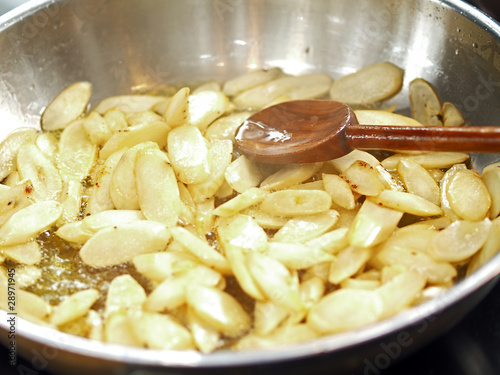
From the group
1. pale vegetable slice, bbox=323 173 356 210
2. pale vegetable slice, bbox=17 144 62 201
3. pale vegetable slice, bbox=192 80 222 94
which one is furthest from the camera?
pale vegetable slice, bbox=192 80 222 94

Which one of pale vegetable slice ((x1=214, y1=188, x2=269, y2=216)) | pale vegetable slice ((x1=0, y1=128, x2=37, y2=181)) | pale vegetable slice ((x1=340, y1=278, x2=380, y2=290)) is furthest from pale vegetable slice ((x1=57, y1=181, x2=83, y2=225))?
pale vegetable slice ((x1=340, y1=278, x2=380, y2=290))

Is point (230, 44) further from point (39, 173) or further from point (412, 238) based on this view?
point (412, 238)

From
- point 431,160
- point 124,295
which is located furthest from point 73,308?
point 431,160

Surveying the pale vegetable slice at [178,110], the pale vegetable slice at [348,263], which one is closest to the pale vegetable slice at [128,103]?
the pale vegetable slice at [178,110]

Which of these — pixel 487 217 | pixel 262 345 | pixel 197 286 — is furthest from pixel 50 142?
pixel 487 217

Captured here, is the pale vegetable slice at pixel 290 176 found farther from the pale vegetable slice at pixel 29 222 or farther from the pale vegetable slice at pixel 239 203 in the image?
the pale vegetable slice at pixel 29 222

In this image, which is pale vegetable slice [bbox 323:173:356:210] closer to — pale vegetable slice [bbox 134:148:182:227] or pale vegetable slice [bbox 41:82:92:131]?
pale vegetable slice [bbox 134:148:182:227]

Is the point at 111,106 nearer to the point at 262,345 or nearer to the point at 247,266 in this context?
the point at 247,266
